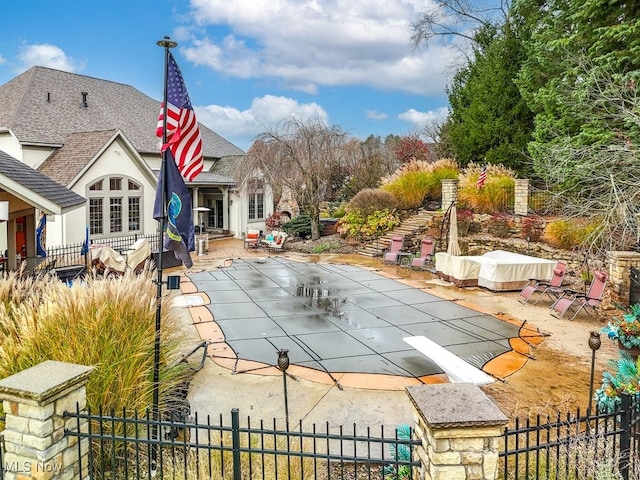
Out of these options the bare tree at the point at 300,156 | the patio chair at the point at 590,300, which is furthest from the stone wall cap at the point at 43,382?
the bare tree at the point at 300,156

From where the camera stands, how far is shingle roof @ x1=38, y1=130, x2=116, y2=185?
18172 mm

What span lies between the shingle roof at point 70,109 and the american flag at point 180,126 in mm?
16920

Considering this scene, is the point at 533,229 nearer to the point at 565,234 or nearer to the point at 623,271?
the point at 565,234

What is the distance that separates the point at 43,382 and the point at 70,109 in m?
23.0

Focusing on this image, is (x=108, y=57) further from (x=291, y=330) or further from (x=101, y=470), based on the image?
(x=101, y=470)

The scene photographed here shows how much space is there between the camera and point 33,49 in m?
26.5

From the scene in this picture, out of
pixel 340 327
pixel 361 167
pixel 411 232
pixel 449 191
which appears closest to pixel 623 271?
pixel 340 327

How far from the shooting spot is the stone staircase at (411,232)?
1939cm

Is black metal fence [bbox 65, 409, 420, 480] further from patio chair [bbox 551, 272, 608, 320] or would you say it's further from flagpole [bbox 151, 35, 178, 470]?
patio chair [bbox 551, 272, 608, 320]

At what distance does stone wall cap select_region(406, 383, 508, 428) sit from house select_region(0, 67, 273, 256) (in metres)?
12.7

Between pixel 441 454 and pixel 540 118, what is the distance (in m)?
15.6

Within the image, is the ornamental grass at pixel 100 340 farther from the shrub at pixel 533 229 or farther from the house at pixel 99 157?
the shrub at pixel 533 229

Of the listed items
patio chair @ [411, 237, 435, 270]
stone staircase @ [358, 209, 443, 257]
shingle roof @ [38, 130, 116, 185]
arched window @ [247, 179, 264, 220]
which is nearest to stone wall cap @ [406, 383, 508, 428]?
patio chair @ [411, 237, 435, 270]

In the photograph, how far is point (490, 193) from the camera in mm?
19281
